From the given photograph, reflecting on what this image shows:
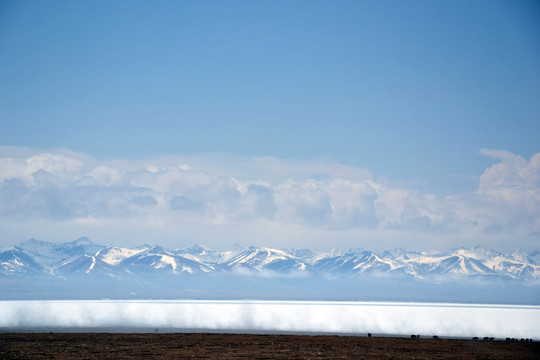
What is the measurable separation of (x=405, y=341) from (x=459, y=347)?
7.86 metres

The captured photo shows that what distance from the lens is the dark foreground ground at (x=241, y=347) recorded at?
67.6 m

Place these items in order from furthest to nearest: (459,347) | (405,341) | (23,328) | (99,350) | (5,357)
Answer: (23,328)
(405,341)
(459,347)
(99,350)
(5,357)

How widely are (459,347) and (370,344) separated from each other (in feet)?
32.5

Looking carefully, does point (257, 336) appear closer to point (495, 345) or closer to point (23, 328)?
point (495, 345)

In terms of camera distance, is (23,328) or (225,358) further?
(23,328)

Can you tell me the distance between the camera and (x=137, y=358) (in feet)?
211

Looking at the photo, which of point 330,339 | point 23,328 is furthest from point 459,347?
point 23,328

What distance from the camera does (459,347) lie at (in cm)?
7812

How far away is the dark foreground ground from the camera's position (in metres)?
67.6

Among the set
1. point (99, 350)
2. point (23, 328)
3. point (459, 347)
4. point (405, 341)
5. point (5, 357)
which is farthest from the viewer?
point (23, 328)

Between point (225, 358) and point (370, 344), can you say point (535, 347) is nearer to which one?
point (370, 344)

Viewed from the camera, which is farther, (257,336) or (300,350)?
(257,336)

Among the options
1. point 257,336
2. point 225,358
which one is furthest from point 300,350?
point 257,336

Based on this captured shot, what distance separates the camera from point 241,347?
75125 mm
